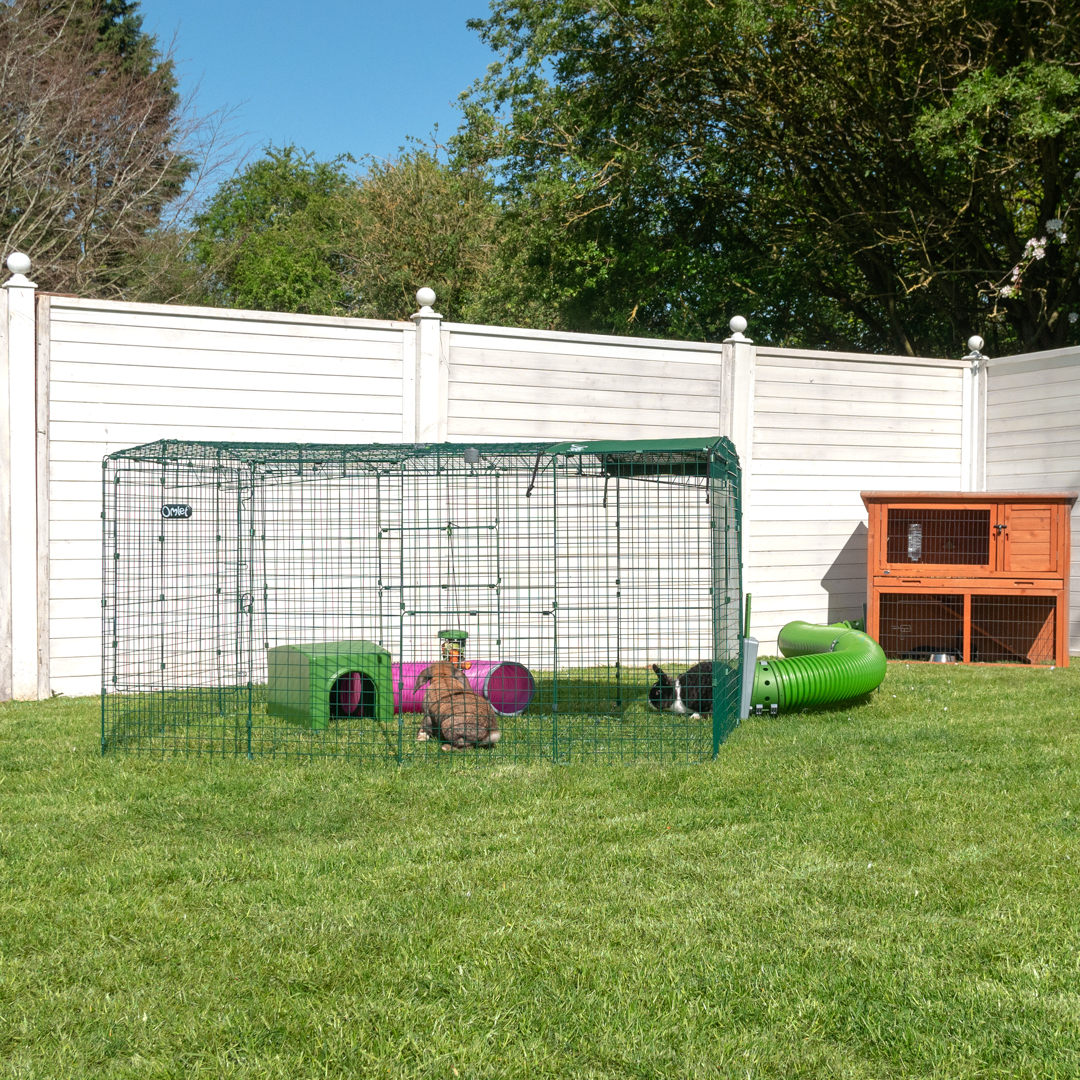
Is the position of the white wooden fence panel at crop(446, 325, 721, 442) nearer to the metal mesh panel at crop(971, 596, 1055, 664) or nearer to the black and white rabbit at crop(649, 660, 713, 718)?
the black and white rabbit at crop(649, 660, 713, 718)

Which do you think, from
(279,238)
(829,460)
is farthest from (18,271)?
(279,238)

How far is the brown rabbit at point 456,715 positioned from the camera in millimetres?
5906

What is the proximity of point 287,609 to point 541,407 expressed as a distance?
2617 millimetres

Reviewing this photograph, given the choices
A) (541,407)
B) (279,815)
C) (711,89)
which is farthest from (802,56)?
(279,815)

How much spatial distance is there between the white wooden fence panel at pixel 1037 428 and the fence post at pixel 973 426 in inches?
2.1

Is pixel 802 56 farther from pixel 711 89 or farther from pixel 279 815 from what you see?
pixel 279 815

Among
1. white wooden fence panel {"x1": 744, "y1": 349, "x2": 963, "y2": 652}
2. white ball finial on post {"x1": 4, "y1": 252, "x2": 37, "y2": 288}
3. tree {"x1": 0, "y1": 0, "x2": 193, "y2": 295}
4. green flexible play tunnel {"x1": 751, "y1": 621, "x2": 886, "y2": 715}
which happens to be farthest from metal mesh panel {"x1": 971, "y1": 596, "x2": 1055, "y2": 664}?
tree {"x1": 0, "y1": 0, "x2": 193, "y2": 295}

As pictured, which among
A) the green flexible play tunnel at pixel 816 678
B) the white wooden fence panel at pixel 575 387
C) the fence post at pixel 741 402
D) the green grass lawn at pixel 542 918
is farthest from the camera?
the fence post at pixel 741 402

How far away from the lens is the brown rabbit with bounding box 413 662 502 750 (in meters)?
5.91

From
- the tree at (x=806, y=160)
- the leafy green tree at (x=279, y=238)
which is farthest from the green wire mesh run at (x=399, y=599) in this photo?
the leafy green tree at (x=279, y=238)

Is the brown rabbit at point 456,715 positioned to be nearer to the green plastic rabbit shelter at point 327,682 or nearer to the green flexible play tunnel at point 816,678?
the green plastic rabbit shelter at point 327,682

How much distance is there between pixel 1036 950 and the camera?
321 cm

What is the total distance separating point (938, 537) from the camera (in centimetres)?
967

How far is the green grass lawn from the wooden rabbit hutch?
11.8 ft
